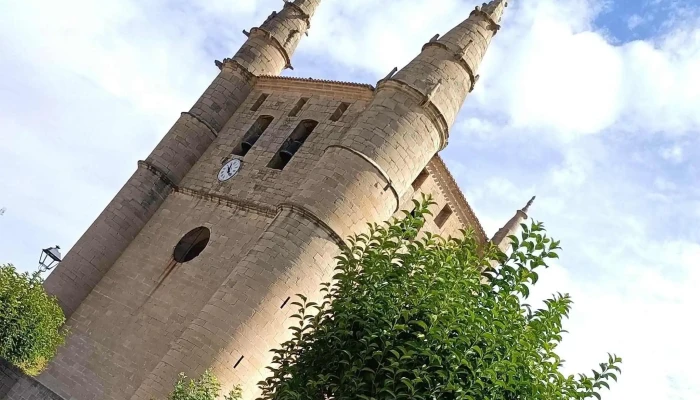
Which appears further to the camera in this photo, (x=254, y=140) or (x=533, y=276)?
(x=254, y=140)

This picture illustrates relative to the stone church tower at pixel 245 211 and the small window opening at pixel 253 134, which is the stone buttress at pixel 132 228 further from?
the small window opening at pixel 253 134

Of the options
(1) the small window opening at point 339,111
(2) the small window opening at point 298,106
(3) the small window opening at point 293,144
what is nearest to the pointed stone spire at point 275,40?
(2) the small window opening at point 298,106

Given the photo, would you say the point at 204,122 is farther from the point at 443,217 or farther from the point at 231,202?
the point at 443,217

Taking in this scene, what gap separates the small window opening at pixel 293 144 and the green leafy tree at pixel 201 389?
6913mm

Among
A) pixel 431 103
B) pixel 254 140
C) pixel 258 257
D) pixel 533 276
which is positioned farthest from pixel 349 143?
pixel 533 276

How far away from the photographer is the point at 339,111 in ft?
61.3

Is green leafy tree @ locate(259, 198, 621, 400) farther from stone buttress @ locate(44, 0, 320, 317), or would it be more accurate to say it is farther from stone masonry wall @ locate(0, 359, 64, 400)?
stone buttress @ locate(44, 0, 320, 317)

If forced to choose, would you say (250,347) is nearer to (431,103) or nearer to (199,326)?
(199,326)

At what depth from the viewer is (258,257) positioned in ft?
48.3

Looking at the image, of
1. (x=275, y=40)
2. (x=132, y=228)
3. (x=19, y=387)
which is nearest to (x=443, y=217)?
(x=275, y=40)

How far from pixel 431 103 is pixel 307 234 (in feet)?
14.5

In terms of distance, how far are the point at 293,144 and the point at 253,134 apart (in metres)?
1.89

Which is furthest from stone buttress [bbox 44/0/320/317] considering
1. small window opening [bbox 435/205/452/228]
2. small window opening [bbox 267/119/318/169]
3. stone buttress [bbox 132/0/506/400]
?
small window opening [bbox 435/205/452/228]

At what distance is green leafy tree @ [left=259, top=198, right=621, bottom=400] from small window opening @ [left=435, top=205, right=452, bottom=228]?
32.3ft
